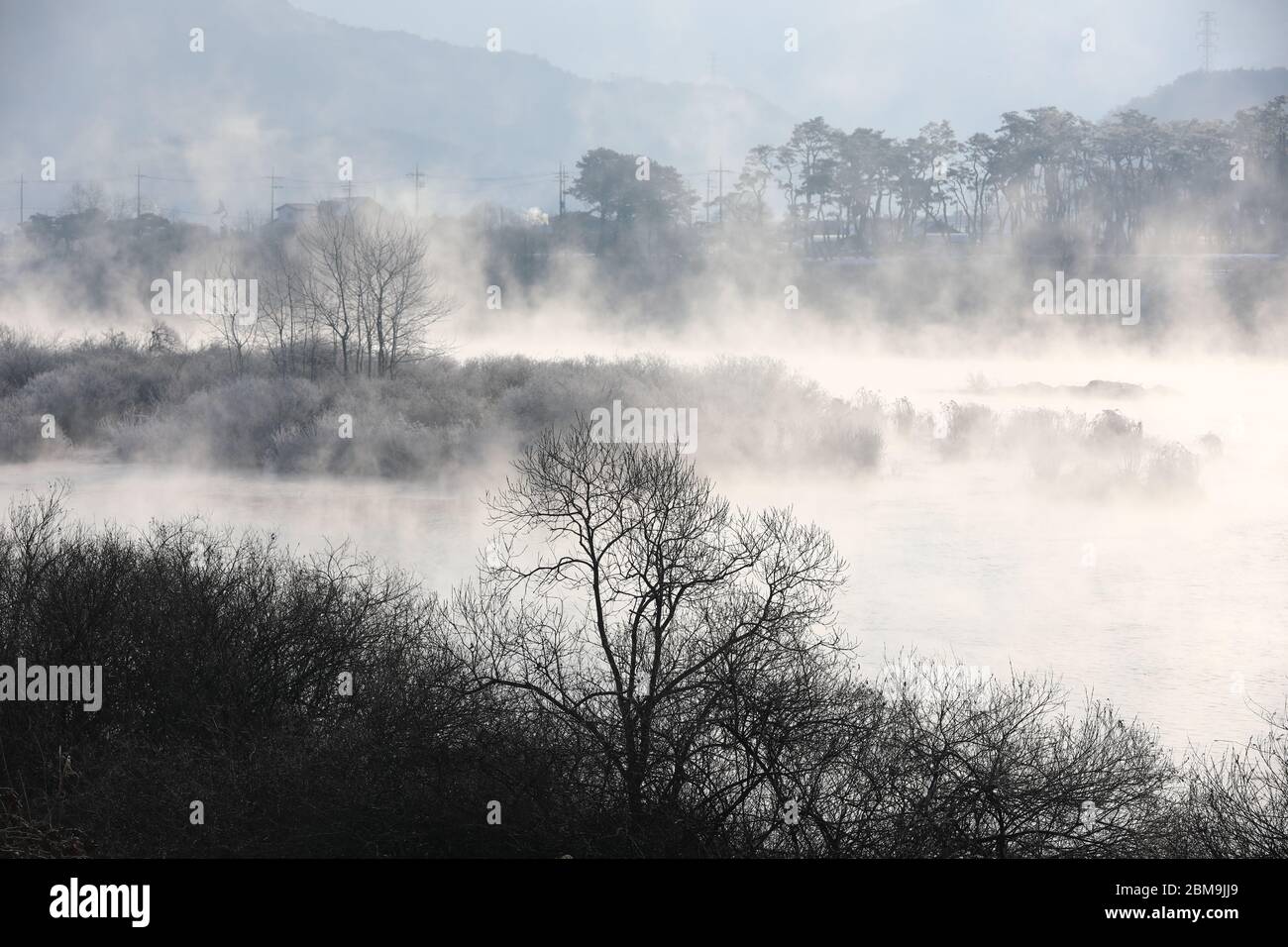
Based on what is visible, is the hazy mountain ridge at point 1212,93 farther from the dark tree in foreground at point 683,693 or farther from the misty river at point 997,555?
the dark tree in foreground at point 683,693

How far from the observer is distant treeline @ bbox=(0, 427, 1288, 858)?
21469 millimetres

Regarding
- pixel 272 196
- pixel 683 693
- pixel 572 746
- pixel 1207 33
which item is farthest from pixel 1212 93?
pixel 572 746

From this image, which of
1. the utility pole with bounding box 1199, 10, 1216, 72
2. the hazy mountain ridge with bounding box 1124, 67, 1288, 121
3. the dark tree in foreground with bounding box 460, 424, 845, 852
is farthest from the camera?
the hazy mountain ridge with bounding box 1124, 67, 1288, 121

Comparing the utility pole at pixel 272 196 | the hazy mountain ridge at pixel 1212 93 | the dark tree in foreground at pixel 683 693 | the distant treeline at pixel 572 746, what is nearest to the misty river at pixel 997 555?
the distant treeline at pixel 572 746

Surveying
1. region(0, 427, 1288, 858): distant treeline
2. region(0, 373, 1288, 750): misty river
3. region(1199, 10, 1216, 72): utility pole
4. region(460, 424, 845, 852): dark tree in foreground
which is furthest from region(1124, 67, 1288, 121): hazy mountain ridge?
region(460, 424, 845, 852): dark tree in foreground

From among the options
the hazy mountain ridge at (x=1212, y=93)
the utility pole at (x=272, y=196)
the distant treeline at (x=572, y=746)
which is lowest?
the distant treeline at (x=572, y=746)

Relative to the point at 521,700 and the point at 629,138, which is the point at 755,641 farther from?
the point at 629,138

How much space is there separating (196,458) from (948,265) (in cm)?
4753

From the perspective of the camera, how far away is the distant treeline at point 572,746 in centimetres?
2147

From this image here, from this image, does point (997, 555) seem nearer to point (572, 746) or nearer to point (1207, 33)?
point (572, 746)

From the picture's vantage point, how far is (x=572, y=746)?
22688 millimetres

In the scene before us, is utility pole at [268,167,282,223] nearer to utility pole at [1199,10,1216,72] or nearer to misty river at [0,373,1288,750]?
misty river at [0,373,1288,750]

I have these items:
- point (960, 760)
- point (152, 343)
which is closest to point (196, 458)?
point (152, 343)
